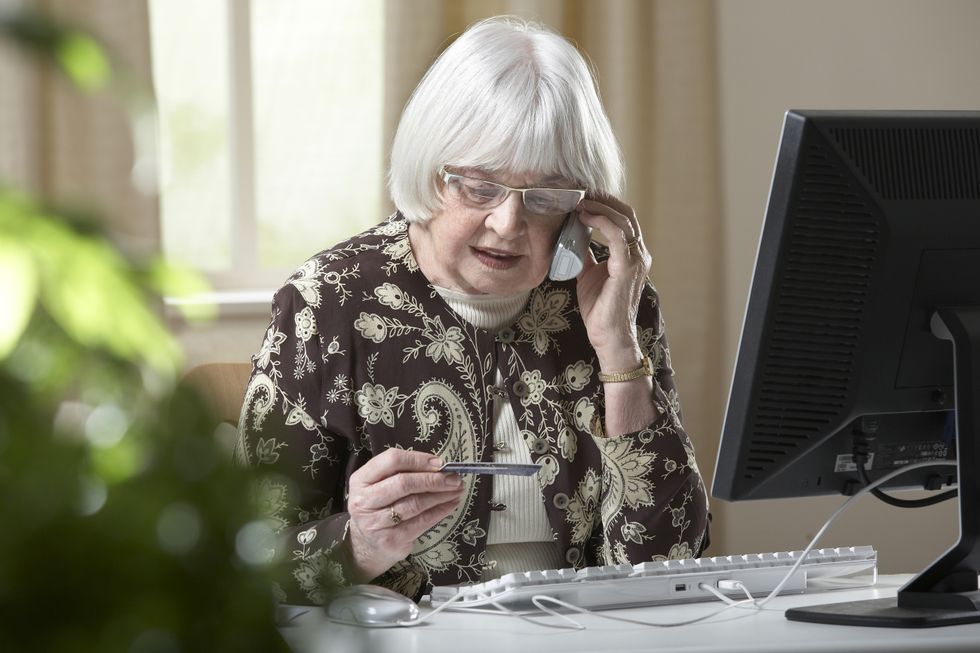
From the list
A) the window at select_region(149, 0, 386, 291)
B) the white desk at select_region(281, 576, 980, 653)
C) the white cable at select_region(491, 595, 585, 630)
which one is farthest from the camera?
the window at select_region(149, 0, 386, 291)

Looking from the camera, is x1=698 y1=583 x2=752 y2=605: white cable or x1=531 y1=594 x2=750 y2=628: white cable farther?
x1=698 y1=583 x2=752 y2=605: white cable

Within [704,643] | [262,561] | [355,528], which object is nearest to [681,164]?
[355,528]

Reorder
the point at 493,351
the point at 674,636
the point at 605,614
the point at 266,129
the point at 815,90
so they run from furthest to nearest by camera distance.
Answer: the point at 815,90, the point at 266,129, the point at 493,351, the point at 605,614, the point at 674,636

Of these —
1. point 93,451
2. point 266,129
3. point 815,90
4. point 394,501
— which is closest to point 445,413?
point 394,501

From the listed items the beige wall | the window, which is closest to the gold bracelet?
the window

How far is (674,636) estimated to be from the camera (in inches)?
41.6

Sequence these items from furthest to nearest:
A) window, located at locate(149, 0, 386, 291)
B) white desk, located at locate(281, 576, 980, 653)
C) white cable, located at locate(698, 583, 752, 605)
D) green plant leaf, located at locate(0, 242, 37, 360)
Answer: window, located at locate(149, 0, 386, 291) < white cable, located at locate(698, 583, 752, 605) < white desk, located at locate(281, 576, 980, 653) < green plant leaf, located at locate(0, 242, 37, 360)

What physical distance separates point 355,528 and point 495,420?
1.19 feet

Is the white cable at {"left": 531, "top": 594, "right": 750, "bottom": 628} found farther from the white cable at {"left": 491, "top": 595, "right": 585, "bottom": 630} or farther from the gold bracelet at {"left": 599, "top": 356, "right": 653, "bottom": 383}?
the gold bracelet at {"left": 599, "top": 356, "right": 653, "bottom": 383}

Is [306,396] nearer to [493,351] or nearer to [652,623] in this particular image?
[493,351]

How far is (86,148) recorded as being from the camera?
260 cm

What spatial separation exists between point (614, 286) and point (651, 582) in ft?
1.77

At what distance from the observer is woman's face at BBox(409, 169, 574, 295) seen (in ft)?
5.24

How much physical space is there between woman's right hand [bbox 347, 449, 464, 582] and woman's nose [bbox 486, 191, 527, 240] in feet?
1.39
